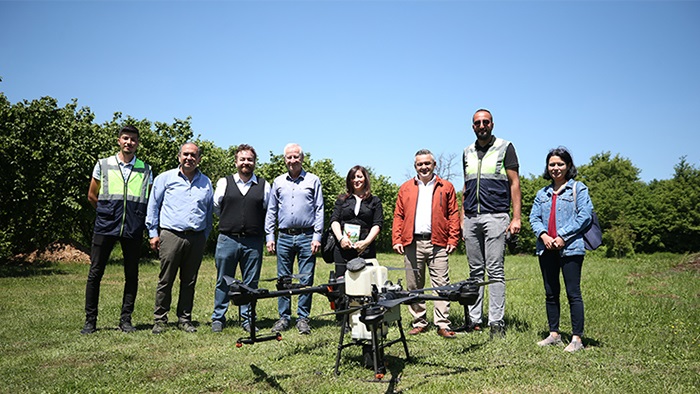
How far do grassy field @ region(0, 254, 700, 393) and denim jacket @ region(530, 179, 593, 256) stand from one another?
1152 mm

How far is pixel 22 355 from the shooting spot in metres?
5.61

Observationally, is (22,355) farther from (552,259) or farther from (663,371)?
(663,371)

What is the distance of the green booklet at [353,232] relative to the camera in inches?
273

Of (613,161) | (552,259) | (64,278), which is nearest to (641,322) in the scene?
(552,259)

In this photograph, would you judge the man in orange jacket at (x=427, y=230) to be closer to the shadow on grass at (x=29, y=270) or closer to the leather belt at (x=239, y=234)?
the leather belt at (x=239, y=234)

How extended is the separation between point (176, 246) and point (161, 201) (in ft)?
2.20

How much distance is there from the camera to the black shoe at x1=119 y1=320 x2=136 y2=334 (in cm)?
690

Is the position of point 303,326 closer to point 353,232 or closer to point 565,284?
point 353,232

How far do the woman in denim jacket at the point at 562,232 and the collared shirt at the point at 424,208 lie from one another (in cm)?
129

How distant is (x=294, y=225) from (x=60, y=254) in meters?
19.6

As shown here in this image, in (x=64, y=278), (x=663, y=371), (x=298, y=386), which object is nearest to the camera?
(x=298, y=386)

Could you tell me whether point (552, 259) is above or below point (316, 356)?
above

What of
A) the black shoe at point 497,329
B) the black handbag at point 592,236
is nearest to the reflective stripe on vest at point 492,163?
the black handbag at point 592,236

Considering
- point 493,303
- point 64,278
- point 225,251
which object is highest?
point 225,251
